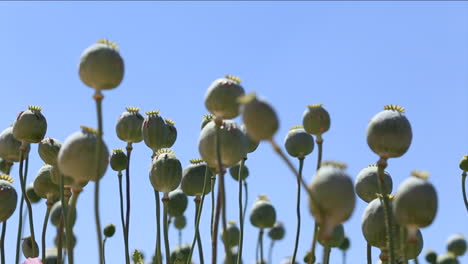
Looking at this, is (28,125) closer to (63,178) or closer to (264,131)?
(63,178)

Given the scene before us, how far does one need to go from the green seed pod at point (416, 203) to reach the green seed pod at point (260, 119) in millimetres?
442

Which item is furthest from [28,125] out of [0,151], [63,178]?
[63,178]

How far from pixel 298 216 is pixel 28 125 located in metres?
1.45

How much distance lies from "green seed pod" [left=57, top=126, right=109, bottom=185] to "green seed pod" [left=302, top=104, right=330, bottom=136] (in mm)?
1830

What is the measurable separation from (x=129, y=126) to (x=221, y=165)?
1899 mm

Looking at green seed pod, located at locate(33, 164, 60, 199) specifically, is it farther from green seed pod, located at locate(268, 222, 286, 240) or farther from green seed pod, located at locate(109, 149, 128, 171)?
green seed pod, located at locate(268, 222, 286, 240)

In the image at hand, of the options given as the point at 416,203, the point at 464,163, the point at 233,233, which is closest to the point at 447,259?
the point at 464,163

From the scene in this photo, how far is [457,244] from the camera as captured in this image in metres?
6.29

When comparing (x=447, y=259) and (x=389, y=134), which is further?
(x=447, y=259)

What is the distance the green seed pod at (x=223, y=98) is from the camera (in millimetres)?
2165

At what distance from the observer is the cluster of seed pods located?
5.10ft

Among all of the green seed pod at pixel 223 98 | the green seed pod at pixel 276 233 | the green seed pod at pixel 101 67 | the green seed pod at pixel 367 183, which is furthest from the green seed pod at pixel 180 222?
the green seed pod at pixel 101 67

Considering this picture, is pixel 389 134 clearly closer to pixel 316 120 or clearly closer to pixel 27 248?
pixel 316 120

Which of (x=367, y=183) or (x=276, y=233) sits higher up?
(x=276, y=233)
